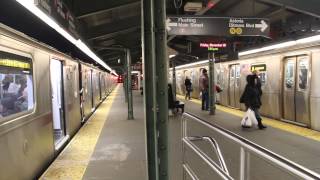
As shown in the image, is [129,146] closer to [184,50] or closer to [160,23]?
[160,23]

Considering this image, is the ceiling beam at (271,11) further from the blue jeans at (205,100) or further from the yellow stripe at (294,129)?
the yellow stripe at (294,129)

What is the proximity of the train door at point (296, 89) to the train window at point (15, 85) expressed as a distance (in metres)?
7.21

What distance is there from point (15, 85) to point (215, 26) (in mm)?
6741

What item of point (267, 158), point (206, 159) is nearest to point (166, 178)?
point (206, 159)

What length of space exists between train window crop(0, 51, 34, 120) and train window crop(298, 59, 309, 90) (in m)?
7.21

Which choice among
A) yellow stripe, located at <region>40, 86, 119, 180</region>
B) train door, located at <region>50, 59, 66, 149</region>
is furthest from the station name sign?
train door, located at <region>50, 59, 66, 149</region>

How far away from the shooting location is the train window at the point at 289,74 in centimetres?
1125

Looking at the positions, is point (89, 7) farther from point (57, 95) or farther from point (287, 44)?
point (287, 44)

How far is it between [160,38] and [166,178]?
1.29m

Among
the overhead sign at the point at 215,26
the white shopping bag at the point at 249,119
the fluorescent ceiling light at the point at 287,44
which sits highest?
the overhead sign at the point at 215,26

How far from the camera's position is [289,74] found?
37.7ft

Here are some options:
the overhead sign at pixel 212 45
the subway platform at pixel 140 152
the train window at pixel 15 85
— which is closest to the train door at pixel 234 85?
the overhead sign at pixel 212 45

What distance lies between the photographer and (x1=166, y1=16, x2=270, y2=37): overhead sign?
1030cm

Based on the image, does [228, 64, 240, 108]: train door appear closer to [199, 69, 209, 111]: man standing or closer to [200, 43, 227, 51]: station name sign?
[199, 69, 209, 111]: man standing
